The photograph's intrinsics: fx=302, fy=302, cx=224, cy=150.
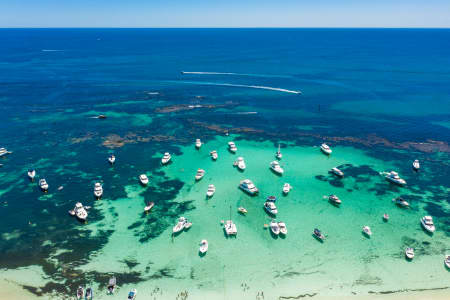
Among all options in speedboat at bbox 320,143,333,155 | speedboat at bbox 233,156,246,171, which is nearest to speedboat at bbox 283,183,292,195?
speedboat at bbox 233,156,246,171

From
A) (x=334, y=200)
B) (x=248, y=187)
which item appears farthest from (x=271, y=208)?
(x=334, y=200)

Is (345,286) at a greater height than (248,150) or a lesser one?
lesser

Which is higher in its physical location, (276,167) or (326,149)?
(326,149)

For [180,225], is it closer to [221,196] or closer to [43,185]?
[221,196]

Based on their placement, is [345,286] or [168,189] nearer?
[345,286]

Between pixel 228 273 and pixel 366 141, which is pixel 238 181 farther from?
pixel 366 141

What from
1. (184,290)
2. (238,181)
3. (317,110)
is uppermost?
(317,110)

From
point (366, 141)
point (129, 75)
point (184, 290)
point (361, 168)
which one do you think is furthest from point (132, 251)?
point (129, 75)
